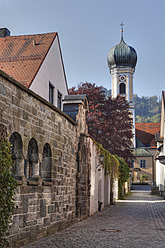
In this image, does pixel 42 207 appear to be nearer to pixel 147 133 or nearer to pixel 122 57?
pixel 122 57

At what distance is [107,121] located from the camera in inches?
1361

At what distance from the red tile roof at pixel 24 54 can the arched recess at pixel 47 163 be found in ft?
23.3

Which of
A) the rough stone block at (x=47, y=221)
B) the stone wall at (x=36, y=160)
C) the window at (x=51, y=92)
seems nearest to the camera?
the stone wall at (x=36, y=160)

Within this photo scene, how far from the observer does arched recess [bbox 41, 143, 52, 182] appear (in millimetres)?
9953

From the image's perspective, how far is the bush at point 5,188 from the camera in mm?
6715

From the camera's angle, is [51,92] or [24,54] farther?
[51,92]

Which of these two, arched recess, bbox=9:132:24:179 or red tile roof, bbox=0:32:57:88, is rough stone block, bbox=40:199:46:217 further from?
red tile roof, bbox=0:32:57:88

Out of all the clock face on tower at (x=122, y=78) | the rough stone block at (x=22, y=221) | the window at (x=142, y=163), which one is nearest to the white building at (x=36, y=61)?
the rough stone block at (x=22, y=221)

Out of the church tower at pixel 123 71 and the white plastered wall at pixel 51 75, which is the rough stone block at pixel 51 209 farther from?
the church tower at pixel 123 71

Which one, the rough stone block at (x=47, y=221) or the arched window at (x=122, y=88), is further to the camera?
the arched window at (x=122, y=88)

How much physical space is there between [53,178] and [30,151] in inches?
62.9

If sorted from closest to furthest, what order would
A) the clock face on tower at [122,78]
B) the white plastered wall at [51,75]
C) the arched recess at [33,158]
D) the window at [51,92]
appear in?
the arched recess at [33,158], the white plastered wall at [51,75], the window at [51,92], the clock face on tower at [122,78]

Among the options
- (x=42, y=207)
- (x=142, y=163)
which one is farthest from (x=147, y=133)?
(x=42, y=207)

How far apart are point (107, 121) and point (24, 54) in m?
16.8
